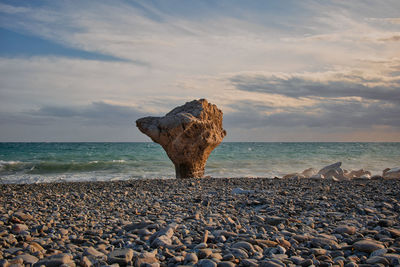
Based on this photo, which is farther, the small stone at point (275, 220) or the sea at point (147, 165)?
the sea at point (147, 165)

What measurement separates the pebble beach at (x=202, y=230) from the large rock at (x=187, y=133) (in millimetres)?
4650

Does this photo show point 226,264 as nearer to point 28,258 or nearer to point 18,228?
point 28,258

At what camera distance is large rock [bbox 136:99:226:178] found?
38.7 ft

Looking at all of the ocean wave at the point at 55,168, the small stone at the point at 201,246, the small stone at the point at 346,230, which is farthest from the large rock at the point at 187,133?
the ocean wave at the point at 55,168

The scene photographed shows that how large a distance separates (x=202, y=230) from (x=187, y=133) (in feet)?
25.0

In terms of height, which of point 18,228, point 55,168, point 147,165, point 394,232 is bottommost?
point 55,168

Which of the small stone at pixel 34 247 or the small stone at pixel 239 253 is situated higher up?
the small stone at pixel 239 253

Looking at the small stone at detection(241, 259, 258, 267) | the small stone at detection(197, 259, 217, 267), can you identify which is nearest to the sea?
the small stone at detection(197, 259, 217, 267)

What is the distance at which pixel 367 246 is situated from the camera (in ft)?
12.2

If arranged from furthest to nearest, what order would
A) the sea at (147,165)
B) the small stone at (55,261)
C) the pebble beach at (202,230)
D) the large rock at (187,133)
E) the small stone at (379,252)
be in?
the sea at (147,165) → the large rock at (187,133) → the small stone at (379,252) → the pebble beach at (202,230) → the small stone at (55,261)

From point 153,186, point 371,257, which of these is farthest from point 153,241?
point 153,186

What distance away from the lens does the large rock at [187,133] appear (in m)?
11.8

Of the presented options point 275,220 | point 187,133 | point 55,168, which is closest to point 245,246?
point 275,220

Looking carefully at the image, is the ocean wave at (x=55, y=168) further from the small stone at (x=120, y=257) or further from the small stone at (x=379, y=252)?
the small stone at (x=379, y=252)
